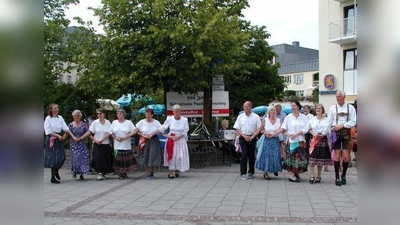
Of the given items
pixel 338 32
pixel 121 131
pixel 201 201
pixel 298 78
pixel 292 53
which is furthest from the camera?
pixel 292 53

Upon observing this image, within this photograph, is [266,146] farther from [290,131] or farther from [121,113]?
[121,113]

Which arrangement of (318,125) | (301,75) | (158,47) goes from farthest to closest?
(301,75), (158,47), (318,125)

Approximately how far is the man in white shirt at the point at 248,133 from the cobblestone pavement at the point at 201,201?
0.42 meters

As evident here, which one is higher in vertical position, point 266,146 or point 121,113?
point 121,113

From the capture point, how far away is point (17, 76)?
1146mm

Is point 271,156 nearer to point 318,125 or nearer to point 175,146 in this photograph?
point 318,125

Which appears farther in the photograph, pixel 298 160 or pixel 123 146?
pixel 123 146

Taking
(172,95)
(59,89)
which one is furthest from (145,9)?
(59,89)

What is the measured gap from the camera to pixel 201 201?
6793mm

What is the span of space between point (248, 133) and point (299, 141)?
119 centimetres

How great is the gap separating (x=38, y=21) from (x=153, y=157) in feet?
28.0

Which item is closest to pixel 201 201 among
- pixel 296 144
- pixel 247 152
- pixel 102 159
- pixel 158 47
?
pixel 247 152

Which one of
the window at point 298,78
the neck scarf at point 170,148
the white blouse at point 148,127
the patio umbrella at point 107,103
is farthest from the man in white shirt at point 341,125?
the window at point 298,78

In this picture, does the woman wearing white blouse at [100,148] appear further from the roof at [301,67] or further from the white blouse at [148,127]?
the roof at [301,67]
